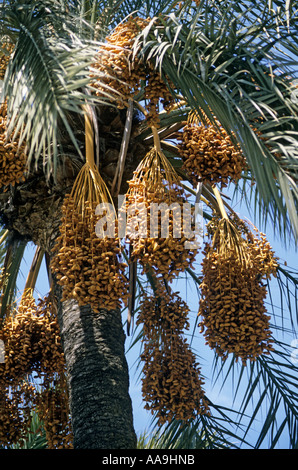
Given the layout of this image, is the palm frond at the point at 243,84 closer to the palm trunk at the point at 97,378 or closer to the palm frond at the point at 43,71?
the palm frond at the point at 43,71

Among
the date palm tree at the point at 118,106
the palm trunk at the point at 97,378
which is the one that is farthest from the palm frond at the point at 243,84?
the palm trunk at the point at 97,378

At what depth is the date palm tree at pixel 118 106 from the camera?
9.83ft

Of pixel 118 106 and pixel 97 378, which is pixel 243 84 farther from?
pixel 97 378

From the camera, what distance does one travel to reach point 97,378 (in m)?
3.71

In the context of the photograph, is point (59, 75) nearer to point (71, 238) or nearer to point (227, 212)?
point (71, 238)

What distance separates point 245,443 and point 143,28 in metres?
3.09

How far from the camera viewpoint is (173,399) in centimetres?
411

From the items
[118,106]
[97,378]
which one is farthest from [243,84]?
[97,378]

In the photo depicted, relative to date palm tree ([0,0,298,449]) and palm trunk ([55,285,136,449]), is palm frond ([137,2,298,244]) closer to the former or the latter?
date palm tree ([0,0,298,449])

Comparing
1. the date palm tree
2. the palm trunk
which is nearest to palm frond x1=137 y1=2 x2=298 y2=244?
the date palm tree

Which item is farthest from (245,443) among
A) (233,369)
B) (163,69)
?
(163,69)

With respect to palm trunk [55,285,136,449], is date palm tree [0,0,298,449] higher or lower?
higher

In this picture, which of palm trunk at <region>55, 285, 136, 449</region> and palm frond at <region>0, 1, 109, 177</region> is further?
palm trunk at <region>55, 285, 136, 449</region>

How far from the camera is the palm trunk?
355 centimetres
